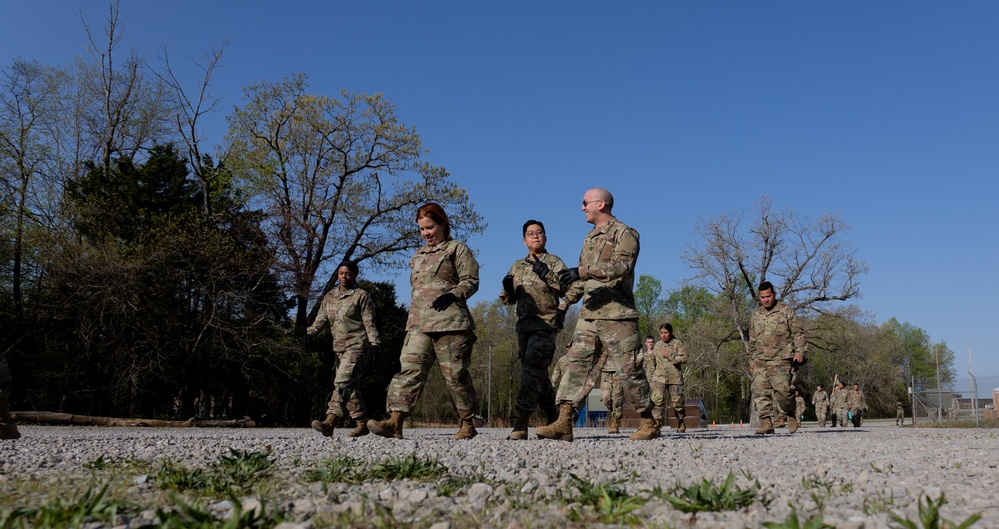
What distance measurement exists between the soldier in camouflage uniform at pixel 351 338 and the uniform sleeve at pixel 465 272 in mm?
2071

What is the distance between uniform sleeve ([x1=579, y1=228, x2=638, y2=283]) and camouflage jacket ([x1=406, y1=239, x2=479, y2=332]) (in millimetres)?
1188

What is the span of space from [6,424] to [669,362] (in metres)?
10.6

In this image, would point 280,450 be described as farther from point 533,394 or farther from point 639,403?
point 639,403

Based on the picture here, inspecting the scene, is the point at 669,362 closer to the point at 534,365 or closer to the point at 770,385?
the point at 770,385

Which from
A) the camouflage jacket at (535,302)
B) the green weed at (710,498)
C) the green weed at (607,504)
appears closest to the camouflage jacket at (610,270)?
the camouflage jacket at (535,302)

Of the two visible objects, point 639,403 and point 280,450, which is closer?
point 280,450

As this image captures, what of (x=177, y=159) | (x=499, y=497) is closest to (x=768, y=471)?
(x=499, y=497)

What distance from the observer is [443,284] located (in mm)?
7828

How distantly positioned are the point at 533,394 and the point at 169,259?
15.4 m

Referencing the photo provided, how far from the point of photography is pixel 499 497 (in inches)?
130

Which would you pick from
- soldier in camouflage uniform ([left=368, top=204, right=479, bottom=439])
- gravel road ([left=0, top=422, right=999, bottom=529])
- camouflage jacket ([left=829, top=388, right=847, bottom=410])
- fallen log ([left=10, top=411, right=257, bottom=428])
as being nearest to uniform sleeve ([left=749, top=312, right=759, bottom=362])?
soldier in camouflage uniform ([left=368, top=204, right=479, bottom=439])

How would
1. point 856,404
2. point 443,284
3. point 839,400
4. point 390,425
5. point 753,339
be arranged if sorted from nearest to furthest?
point 390,425, point 443,284, point 753,339, point 856,404, point 839,400

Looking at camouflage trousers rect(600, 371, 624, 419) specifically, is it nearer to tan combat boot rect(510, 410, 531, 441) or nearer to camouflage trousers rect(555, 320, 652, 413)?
Answer: tan combat boot rect(510, 410, 531, 441)

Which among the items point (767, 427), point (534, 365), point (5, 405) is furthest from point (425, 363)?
point (767, 427)
